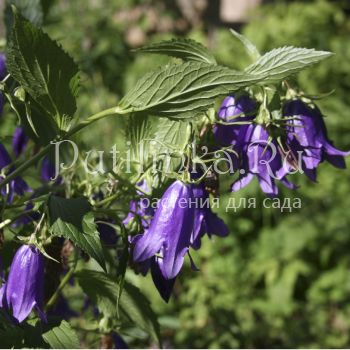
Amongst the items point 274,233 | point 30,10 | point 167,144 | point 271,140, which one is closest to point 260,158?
point 271,140

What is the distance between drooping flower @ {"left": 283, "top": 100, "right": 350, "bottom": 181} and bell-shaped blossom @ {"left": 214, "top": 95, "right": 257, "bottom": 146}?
0.17 feet

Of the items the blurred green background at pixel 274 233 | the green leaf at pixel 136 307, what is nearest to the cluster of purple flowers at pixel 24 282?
the green leaf at pixel 136 307

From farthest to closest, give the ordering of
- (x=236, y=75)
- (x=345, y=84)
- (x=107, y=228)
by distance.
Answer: (x=345, y=84)
(x=107, y=228)
(x=236, y=75)

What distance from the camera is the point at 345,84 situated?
3885mm

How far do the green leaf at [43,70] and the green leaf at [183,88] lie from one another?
68 millimetres

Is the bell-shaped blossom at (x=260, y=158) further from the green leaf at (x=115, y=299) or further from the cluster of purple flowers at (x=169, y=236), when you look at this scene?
the green leaf at (x=115, y=299)

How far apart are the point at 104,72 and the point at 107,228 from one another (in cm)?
380

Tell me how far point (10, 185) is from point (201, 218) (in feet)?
0.90

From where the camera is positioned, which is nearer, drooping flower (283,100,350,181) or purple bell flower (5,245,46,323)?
purple bell flower (5,245,46,323)

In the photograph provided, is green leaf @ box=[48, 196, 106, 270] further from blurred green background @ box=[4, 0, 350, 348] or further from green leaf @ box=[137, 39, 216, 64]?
blurred green background @ box=[4, 0, 350, 348]

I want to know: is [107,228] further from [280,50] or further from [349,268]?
[349,268]

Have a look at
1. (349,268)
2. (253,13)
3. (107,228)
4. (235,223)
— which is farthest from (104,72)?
(107,228)

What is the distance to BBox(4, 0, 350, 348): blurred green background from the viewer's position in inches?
115

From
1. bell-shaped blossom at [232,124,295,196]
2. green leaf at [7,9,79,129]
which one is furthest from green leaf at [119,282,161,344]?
green leaf at [7,9,79,129]
